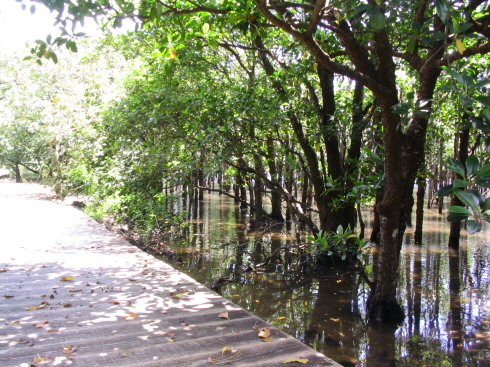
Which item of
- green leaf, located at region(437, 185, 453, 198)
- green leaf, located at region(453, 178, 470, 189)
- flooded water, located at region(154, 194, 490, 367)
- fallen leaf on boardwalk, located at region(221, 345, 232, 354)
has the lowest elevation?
flooded water, located at region(154, 194, 490, 367)

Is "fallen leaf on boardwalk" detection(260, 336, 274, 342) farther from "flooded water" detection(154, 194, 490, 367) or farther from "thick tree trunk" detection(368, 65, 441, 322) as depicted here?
"thick tree trunk" detection(368, 65, 441, 322)

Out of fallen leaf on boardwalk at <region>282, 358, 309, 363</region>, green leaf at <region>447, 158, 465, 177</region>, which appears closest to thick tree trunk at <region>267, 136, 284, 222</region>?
fallen leaf on boardwalk at <region>282, 358, 309, 363</region>

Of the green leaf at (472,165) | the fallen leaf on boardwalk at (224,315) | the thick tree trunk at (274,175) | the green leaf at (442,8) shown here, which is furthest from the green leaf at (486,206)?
the thick tree trunk at (274,175)

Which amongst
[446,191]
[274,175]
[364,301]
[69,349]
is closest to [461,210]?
[446,191]

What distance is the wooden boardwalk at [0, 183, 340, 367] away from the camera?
10.8 feet

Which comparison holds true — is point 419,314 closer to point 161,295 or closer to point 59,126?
point 161,295

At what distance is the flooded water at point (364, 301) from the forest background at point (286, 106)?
0.58m

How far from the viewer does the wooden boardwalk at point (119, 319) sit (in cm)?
328

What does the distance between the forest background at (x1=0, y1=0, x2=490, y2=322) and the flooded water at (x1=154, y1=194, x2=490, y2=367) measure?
0.58 meters

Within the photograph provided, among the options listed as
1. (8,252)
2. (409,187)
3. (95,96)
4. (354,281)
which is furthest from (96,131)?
(409,187)

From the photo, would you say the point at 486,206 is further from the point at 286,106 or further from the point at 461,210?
the point at 286,106

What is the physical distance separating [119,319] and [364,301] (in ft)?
14.7

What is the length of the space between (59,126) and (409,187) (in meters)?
12.6

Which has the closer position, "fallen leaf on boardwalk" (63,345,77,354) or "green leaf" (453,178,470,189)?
"green leaf" (453,178,470,189)
